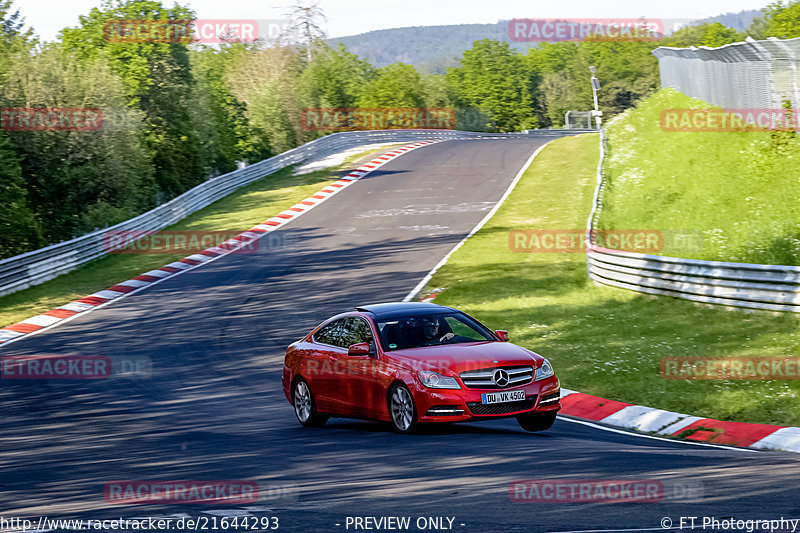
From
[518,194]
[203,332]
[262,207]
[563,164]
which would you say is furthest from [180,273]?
[563,164]

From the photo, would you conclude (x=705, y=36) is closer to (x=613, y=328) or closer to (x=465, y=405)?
(x=613, y=328)

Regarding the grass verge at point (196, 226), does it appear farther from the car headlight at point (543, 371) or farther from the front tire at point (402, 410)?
the car headlight at point (543, 371)

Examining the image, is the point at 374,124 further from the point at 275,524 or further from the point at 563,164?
the point at 275,524

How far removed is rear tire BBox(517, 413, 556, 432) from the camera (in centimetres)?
1120

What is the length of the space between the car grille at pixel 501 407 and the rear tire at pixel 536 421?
281 mm

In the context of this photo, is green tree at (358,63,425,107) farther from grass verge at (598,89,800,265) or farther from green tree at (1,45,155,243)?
grass verge at (598,89,800,265)

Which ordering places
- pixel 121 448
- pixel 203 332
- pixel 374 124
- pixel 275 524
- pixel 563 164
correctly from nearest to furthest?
pixel 275 524 < pixel 121 448 < pixel 203 332 < pixel 563 164 < pixel 374 124

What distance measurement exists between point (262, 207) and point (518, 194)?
32.6ft

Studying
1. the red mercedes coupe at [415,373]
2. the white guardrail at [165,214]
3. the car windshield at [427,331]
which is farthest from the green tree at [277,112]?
the car windshield at [427,331]

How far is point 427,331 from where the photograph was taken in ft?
39.2

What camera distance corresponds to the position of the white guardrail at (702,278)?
1623 centimetres

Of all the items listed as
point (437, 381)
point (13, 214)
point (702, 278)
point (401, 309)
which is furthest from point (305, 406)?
point (13, 214)

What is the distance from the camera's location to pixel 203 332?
20.4 metres

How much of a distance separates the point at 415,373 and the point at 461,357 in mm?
570
